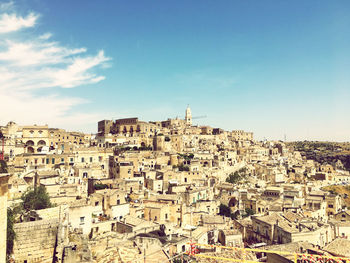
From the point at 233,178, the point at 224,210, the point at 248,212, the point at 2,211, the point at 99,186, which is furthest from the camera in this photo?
the point at 233,178

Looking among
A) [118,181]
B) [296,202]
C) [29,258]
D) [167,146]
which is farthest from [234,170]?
[29,258]

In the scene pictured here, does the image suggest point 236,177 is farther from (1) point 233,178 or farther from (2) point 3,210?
(2) point 3,210

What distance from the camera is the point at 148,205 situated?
2697cm

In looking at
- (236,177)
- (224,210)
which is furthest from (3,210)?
(236,177)

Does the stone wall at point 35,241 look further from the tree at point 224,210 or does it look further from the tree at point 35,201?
the tree at point 224,210

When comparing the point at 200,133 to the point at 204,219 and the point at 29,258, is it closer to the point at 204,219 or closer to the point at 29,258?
the point at 204,219

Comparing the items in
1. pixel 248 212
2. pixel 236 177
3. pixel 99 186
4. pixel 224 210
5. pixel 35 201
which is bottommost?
pixel 248 212

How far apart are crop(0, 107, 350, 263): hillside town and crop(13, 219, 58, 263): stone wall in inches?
1.7

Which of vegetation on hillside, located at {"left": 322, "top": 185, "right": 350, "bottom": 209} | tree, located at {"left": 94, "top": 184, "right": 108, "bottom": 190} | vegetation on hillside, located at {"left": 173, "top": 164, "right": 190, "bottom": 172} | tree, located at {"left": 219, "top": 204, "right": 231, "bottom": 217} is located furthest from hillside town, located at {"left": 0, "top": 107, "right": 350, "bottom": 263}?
vegetation on hillside, located at {"left": 322, "top": 185, "right": 350, "bottom": 209}

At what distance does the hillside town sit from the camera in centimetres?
1292

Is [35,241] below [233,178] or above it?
above

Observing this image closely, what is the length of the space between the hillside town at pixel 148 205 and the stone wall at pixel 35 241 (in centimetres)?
4

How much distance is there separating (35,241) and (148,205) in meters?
15.4

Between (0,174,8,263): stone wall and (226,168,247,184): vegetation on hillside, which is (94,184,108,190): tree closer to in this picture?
(0,174,8,263): stone wall
